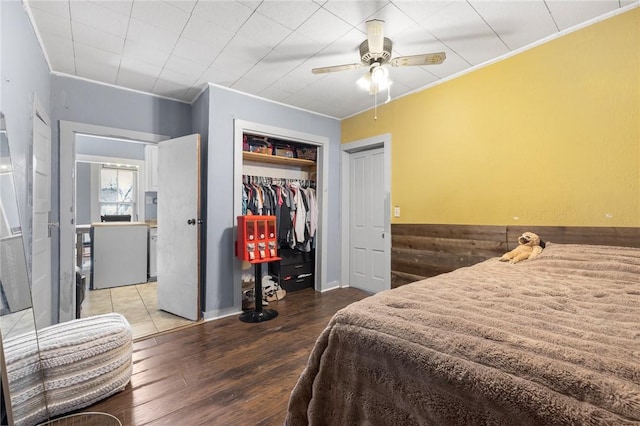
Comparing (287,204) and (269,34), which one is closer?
(269,34)

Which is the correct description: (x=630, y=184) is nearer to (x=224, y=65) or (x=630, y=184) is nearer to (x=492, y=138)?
(x=492, y=138)

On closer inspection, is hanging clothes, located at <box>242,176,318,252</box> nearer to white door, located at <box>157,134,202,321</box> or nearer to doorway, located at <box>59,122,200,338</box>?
white door, located at <box>157,134,202,321</box>

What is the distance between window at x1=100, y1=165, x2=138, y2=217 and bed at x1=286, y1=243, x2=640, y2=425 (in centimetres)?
684

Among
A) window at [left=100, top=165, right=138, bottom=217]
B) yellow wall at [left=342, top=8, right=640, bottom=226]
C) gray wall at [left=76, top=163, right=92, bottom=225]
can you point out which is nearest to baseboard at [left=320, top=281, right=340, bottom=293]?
yellow wall at [left=342, top=8, right=640, bottom=226]

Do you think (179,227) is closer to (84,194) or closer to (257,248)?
(257,248)

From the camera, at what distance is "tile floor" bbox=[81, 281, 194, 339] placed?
9.32 feet

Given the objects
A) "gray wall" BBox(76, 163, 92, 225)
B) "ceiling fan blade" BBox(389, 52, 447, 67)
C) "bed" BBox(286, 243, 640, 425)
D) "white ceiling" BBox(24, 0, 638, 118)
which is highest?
"white ceiling" BBox(24, 0, 638, 118)

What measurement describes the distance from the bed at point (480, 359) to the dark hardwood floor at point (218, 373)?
768 mm

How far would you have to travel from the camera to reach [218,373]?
2.00 meters

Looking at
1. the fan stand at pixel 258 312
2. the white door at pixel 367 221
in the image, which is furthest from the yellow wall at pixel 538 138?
the fan stand at pixel 258 312

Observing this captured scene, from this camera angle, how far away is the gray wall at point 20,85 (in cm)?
154

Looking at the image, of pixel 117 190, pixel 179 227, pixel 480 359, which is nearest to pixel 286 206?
pixel 179 227

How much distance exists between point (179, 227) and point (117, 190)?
4610mm

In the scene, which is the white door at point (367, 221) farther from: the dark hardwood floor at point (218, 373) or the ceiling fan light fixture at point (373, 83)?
the ceiling fan light fixture at point (373, 83)
